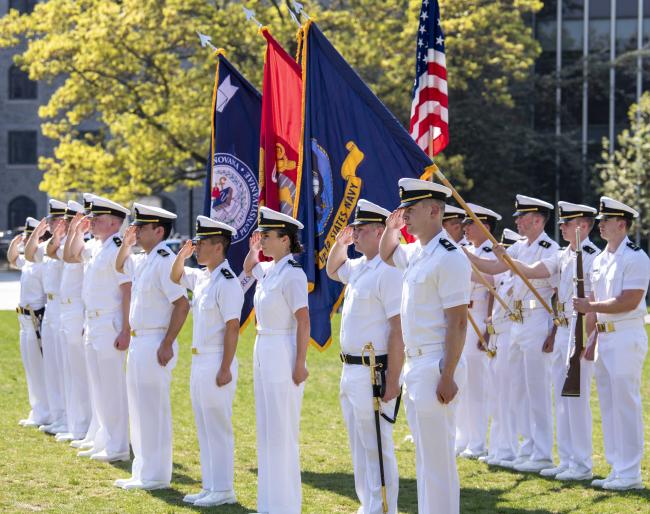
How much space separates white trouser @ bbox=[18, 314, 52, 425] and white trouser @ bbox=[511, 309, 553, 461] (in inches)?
219

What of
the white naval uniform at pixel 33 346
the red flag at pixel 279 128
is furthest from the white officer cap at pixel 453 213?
the white naval uniform at pixel 33 346

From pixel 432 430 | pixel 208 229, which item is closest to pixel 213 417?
pixel 208 229

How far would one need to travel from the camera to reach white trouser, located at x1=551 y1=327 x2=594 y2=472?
32.8 feet

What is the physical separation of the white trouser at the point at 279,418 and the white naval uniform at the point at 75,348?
13.3 feet

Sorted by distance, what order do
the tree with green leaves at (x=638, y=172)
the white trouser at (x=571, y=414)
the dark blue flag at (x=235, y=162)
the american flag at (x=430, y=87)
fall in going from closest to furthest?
the american flag at (x=430, y=87) → the white trouser at (x=571, y=414) → the dark blue flag at (x=235, y=162) → the tree with green leaves at (x=638, y=172)

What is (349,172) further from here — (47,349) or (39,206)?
(39,206)

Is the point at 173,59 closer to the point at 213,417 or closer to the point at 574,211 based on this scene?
the point at 574,211

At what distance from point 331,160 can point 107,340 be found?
9.48 ft

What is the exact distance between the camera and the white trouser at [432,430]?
6.77 meters

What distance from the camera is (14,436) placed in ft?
39.6

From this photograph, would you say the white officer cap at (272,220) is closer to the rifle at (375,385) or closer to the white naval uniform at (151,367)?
the rifle at (375,385)

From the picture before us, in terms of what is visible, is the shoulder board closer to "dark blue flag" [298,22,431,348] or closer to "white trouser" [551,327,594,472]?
"dark blue flag" [298,22,431,348]

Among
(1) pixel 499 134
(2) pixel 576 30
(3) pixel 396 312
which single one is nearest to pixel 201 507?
(3) pixel 396 312

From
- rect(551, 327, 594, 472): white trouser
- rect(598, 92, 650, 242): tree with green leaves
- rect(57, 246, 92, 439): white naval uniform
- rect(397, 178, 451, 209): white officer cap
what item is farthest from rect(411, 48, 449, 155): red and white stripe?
rect(598, 92, 650, 242): tree with green leaves
